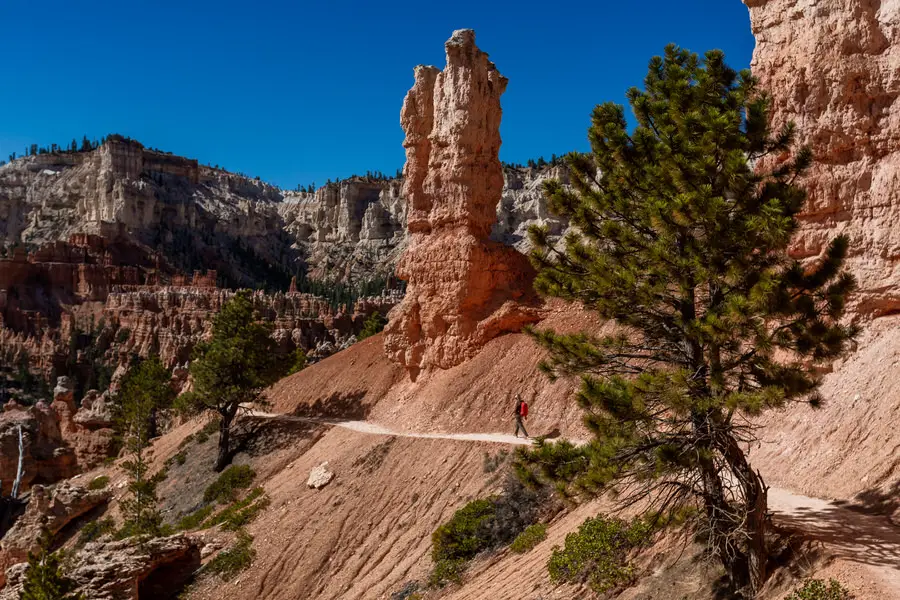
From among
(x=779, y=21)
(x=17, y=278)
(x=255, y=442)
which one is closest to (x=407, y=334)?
(x=255, y=442)

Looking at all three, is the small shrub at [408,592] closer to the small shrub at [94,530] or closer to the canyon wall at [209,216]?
the small shrub at [94,530]

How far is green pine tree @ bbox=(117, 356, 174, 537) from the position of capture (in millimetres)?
27328

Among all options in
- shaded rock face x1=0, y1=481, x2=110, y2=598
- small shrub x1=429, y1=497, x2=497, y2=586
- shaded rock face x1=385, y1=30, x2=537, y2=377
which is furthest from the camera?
shaded rock face x1=0, y1=481, x2=110, y2=598

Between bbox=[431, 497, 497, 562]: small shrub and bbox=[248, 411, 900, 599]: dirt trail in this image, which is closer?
bbox=[248, 411, 900, 599]: dirt trail

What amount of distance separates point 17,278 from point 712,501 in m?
106

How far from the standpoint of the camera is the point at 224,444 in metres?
32.2

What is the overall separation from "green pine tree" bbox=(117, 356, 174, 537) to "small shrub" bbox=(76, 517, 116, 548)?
3.29ft

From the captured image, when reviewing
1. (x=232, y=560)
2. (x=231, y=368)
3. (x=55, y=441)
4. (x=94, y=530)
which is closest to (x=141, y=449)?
(x=94, y=530)

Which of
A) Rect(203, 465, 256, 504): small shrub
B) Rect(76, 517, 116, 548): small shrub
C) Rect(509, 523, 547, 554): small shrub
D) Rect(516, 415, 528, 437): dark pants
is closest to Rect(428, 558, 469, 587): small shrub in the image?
Rect(509, 523, 547, 554): small shrub

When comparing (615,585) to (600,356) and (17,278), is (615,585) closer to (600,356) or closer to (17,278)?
(600,356)

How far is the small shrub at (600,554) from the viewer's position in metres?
11.3

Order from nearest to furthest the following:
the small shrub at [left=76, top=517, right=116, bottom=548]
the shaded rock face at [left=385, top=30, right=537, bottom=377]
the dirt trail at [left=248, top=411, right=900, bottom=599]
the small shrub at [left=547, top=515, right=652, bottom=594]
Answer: the dirt trail at [left=248, top=411, right=900, bottom=599] → the small shrub at [left=547, top=515, right=652, bottom=594] → the shaded rock face at [left=385, top=30, right=537, bottom=377] → the small shrub at [left=76, top=517, right=116, bottom=548]

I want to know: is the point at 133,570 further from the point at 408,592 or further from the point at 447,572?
the point at 447,572

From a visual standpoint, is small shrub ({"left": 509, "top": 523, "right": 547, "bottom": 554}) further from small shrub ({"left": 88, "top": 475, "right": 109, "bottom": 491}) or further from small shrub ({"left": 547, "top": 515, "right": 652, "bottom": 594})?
small shrub ({"left": 88, "top": 475, "right": 109, "bottom": 491})
